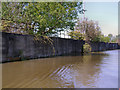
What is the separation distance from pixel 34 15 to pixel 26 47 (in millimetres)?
3460

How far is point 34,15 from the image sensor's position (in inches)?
439

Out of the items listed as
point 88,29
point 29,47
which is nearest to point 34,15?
point 29,47

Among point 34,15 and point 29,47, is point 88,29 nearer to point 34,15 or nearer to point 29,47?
point 34,15

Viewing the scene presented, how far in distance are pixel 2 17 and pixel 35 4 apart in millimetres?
3171

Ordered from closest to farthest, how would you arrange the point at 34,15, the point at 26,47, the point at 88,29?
the point at 26,47
the point at 34,15
the point at 88,29

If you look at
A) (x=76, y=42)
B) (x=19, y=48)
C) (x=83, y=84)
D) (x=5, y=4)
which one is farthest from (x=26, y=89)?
(x=76, y=42)

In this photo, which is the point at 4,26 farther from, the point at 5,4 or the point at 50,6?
the point at 50,6

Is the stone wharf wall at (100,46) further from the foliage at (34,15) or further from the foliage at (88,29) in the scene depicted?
the foliage at (34,15)

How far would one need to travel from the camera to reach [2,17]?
1076 cm

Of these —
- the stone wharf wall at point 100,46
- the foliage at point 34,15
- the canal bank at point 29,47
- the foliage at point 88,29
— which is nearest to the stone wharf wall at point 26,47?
the canal bank at point 29,47

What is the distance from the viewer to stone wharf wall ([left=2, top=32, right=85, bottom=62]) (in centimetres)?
781

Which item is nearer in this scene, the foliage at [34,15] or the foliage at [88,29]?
the foliage at [34,15]

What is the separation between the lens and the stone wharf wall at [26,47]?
781 cm

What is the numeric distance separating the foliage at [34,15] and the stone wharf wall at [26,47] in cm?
189
